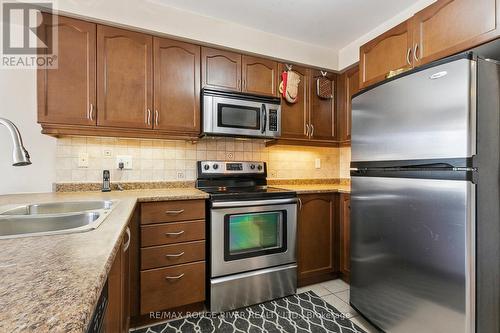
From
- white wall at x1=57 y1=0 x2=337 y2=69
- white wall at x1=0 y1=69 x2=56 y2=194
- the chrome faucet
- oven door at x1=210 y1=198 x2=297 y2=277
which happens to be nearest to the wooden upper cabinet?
white wall at x1=57 y1=0 x2=337 y2=69

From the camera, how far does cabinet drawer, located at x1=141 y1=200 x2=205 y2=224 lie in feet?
5.48

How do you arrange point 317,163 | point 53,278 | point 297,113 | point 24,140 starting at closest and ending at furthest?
point 53,278, point 24,140, point 297,113, point 317,163

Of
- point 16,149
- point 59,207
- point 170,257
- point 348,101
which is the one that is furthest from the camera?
point 348,101

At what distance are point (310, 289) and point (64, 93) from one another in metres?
2.49

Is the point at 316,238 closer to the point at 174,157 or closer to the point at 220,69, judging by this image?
the point at 174,157

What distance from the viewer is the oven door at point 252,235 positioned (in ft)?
5.91

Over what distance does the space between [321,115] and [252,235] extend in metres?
1.46

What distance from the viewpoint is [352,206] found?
1750 mm

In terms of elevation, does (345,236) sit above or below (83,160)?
below

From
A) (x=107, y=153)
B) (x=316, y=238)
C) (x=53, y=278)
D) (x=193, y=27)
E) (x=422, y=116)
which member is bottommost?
(x=316, y=238)

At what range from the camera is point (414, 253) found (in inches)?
50.6

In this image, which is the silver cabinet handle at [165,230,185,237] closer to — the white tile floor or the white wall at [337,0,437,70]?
the white tile floor

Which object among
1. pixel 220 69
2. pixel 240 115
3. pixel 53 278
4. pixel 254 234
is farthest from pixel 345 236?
pixel 53 278

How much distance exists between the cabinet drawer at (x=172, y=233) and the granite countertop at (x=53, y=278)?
0.88m
